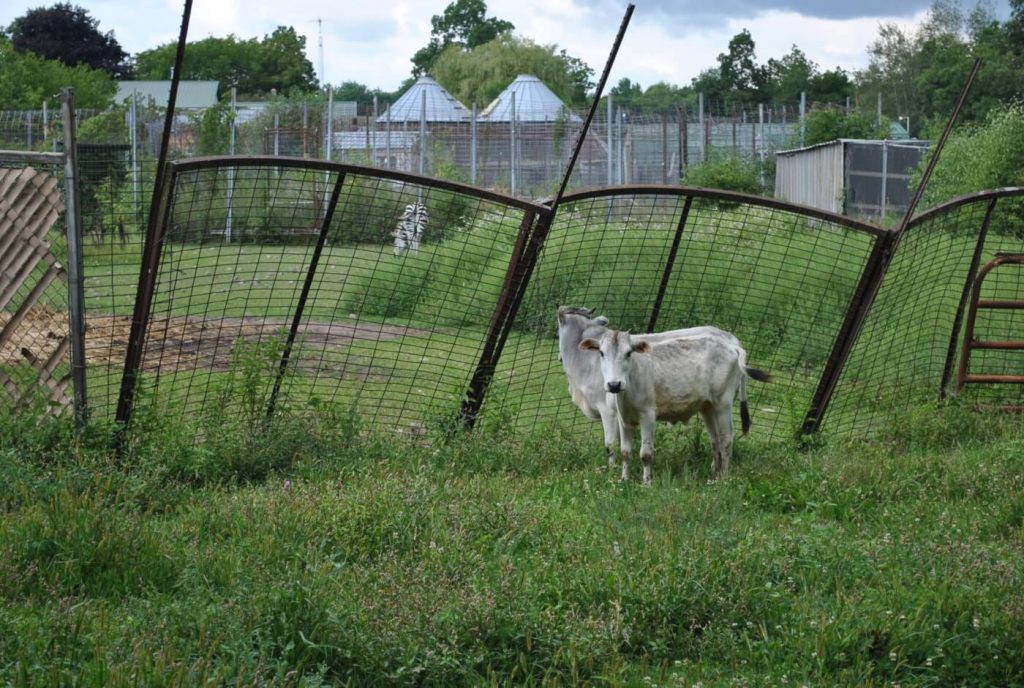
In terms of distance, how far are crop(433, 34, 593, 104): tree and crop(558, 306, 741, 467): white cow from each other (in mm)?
70926

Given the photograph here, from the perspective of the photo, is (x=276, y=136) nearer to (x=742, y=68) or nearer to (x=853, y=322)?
(x=853, y=322)

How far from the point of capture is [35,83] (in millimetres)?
53188

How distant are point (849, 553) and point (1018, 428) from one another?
170 inches

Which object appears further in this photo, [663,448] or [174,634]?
[663,448]

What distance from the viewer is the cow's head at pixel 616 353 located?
881 cm

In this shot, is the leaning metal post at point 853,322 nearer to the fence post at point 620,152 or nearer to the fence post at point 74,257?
the fence post at point 74,257

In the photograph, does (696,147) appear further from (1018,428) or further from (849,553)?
(849,553)

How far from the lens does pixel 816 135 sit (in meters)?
42.1

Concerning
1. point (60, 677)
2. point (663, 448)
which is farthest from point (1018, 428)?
point (60, 677)

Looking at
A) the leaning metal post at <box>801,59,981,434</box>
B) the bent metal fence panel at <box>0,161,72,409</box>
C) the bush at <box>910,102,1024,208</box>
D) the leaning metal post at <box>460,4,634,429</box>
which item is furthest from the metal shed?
the bent metal fence panel at <box>0,161,72,409</box>

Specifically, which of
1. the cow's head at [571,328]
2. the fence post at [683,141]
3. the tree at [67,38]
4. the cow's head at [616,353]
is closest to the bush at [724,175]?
the fence post at [683,141]

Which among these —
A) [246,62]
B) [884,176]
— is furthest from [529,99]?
[246,62]

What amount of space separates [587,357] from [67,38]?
85.0m

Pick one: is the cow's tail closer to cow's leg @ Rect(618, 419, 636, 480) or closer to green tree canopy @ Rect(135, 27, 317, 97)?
cow's leg @ Rect(618, 419, 636, 480)
